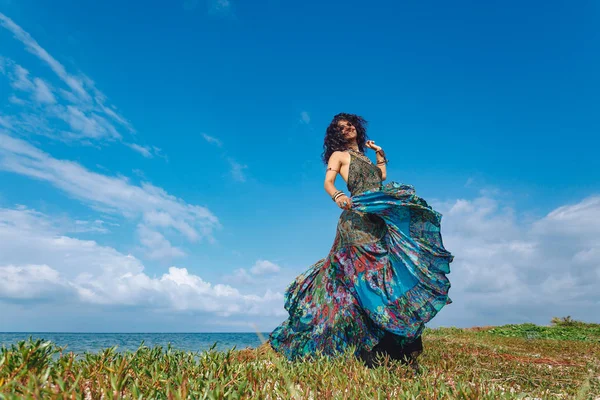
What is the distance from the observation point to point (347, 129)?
7152mm

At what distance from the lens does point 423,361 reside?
623cm

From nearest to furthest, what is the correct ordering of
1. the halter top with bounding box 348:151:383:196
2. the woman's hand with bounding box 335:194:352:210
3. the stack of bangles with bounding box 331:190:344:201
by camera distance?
the woman's hand with bounding box 335:194:352:210, the stack of bangles with bounding box 331:190:344:201, the halter top with bounding box 348:151:383:196

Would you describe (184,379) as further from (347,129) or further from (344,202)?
(347,129)

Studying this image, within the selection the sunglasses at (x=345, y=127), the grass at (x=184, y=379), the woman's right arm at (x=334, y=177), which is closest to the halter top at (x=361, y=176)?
the woman's right arm at (x=334, y=177)

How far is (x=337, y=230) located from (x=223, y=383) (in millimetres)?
3968

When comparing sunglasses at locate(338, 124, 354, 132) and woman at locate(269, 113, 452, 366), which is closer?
woman at locate(269, 113, 452, 366)

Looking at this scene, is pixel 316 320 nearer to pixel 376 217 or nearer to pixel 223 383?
pixel 376 217

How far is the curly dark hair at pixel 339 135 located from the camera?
23.3 feet

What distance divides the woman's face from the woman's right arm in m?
0.54

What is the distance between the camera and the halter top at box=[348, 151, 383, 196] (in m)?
6.54

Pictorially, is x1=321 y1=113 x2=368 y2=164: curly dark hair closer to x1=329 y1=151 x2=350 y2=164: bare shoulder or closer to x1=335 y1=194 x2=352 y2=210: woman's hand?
x1=329 y1=151 x2=350 y2=164: bare shoulder

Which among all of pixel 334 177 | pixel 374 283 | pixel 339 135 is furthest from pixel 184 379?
pixel 339 135

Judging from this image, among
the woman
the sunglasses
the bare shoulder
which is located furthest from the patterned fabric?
the sunglasses

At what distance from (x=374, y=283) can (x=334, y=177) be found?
1.76 meters
